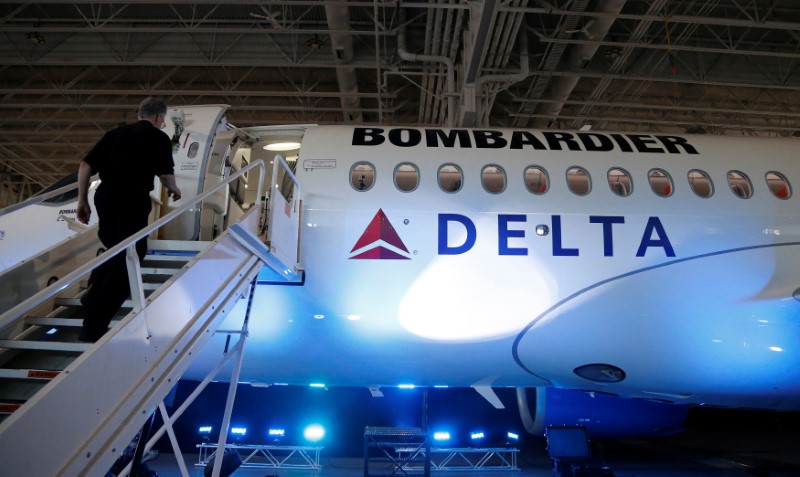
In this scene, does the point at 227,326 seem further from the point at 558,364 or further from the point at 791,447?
the point at 791,447

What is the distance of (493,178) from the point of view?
24.4 feet

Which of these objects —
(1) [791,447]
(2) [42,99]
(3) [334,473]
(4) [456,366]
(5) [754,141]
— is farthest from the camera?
(2) [42,99]

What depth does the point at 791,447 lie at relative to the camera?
16.2m

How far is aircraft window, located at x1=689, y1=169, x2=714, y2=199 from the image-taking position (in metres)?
7.65

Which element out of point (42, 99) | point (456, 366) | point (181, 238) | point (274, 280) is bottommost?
point (456, 366)

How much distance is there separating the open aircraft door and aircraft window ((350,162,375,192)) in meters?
Result: 0.72

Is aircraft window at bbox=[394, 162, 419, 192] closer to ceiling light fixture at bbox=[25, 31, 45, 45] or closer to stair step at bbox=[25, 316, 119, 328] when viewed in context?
stair step at bbox=[25, 316, 119, 328]

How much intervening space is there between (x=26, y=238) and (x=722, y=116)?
22.5 meters

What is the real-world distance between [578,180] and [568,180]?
0.47 ft

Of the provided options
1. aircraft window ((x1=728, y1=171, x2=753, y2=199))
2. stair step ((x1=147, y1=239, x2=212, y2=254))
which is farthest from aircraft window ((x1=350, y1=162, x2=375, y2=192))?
aircraft window ((x1=728, y1=171, x2=753, y2=199))

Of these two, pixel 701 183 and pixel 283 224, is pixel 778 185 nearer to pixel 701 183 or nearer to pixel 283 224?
pixel 701 183

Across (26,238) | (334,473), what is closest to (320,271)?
(26,238)

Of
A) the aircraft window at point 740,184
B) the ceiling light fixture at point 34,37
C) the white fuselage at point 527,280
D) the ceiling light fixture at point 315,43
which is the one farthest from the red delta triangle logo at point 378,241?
the ceiling light fixture at point 34,37

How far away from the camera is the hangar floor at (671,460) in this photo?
1170 centimetres
